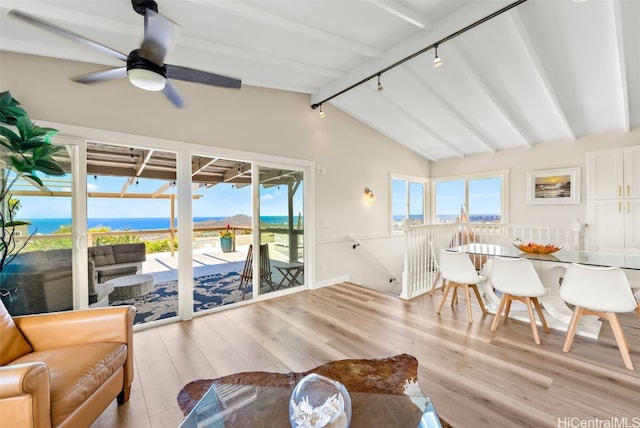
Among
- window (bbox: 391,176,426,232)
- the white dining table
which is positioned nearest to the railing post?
the white dining table

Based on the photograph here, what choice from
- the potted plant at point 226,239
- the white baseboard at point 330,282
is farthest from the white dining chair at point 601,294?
the potted plant at point 226,239

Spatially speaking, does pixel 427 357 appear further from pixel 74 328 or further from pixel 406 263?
pixel 74 328

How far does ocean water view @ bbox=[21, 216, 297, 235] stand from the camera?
253 centimetres

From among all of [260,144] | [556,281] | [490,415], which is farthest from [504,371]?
[260,144]

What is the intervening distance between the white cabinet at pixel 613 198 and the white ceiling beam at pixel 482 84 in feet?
4.46

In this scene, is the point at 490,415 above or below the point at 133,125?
below

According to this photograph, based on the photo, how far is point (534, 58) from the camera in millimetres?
3023

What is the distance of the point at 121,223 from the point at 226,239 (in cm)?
251

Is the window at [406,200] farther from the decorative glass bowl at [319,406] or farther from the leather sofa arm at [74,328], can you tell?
the leather sofa arm at [74,328]

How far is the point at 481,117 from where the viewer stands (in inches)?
183

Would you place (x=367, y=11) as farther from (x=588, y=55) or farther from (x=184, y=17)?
(x=588, y=55)

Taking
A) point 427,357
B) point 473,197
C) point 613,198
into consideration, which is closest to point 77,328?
point 427,357

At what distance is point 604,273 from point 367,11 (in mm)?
3171

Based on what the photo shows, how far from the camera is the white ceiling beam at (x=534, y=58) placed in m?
2.63
